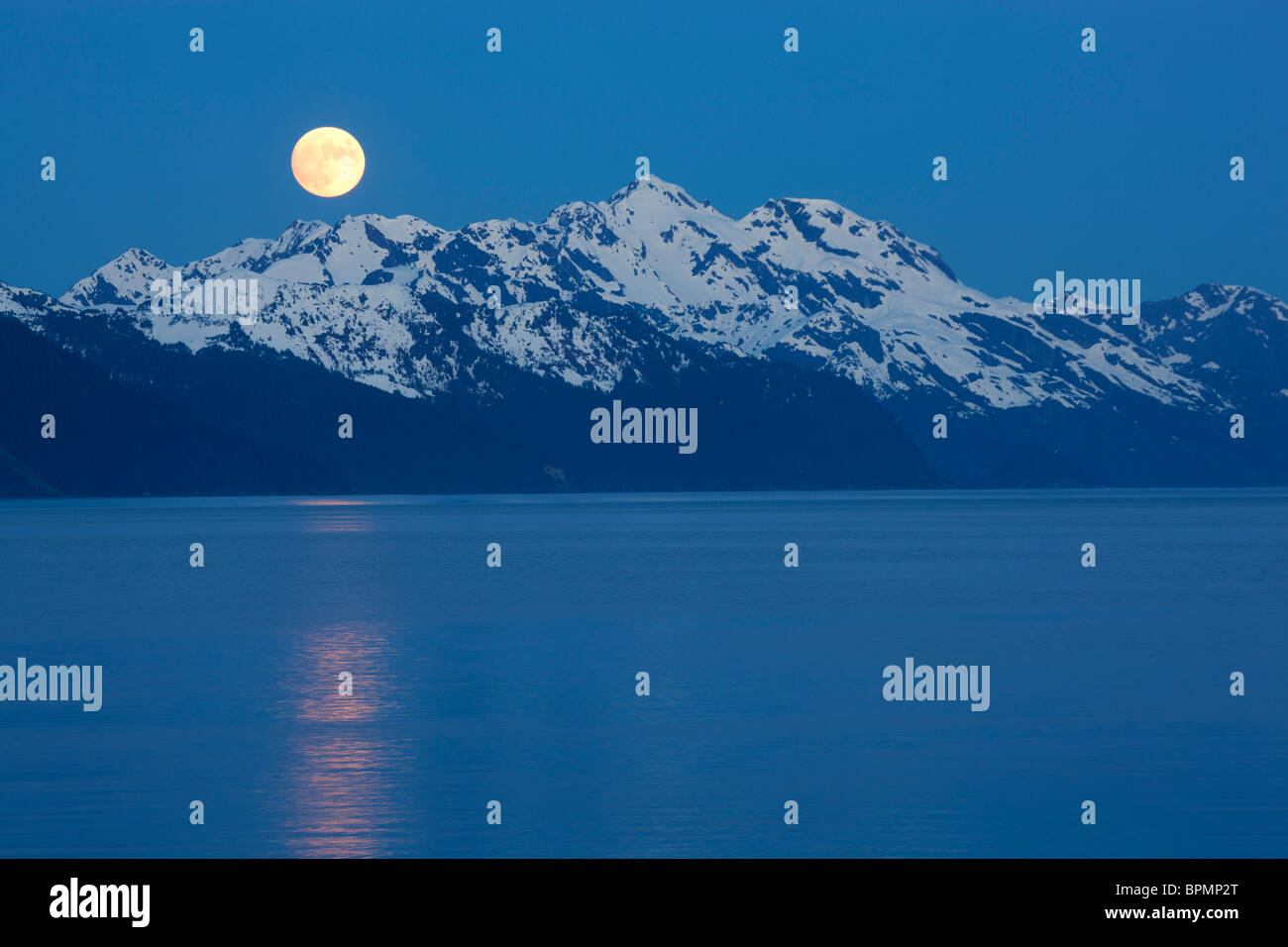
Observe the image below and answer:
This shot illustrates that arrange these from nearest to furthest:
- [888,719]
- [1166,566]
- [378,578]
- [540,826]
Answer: [540,826]
[888,719]
[378,578]
[1166,566]

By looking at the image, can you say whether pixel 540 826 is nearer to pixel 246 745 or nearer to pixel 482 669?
pixel 246 745

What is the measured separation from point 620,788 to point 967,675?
22887 millimetres

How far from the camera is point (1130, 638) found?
2798 inches

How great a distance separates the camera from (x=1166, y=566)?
128m

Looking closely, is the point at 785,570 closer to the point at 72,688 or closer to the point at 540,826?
the point at 72,688

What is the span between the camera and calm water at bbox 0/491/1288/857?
33.8m

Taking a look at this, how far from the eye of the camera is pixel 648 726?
47812mm

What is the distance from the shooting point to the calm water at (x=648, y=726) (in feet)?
111
